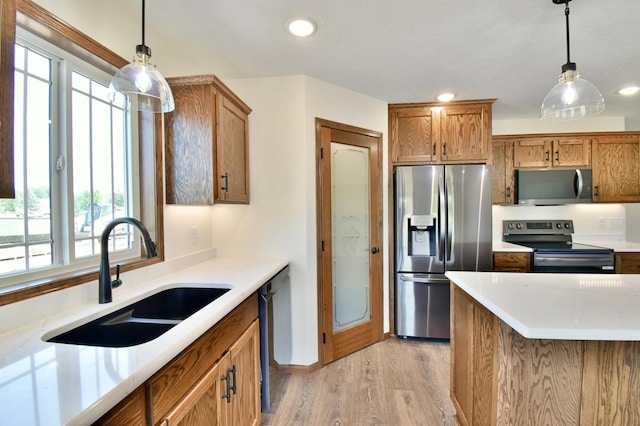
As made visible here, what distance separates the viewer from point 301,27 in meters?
1.72

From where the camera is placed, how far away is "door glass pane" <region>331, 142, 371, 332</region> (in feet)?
8.49

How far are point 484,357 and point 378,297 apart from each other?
4.75 feet

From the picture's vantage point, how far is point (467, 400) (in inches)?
63.1

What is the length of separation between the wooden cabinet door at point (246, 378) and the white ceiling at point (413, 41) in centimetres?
172

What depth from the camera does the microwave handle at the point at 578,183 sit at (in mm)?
3062

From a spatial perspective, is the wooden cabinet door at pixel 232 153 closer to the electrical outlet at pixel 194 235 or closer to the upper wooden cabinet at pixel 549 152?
the electrical outlet at pixel 194 235

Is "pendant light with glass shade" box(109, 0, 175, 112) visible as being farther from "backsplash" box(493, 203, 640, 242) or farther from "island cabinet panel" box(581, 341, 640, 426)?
"backsplash" box(493, 203, 640, 242)

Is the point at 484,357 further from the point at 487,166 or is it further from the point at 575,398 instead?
the point at 487,166

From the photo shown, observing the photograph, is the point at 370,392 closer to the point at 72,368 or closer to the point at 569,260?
the point at 72,368

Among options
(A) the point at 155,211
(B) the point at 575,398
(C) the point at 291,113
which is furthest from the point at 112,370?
(C) the point at 291,113

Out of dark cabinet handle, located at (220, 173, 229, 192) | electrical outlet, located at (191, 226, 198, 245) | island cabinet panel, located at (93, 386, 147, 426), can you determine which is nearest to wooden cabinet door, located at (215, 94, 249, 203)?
dark cabinet handle, located at (220, 173, 229, 192)

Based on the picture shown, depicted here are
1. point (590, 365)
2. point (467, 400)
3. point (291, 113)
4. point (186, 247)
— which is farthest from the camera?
point (291, 113)

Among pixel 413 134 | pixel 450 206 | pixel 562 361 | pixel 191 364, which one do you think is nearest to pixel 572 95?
pixel 562 361

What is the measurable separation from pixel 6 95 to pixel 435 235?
284cm
